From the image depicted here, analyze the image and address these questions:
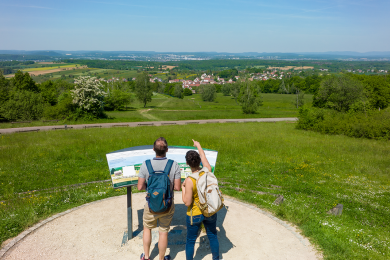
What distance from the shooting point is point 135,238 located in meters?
6.64

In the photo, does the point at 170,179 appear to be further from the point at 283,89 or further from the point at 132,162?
the point at 283,89

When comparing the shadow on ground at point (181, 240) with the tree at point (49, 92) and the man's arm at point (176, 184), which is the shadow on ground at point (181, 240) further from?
the tree at point (49, 92)

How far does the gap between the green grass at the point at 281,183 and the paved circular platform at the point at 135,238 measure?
54cm

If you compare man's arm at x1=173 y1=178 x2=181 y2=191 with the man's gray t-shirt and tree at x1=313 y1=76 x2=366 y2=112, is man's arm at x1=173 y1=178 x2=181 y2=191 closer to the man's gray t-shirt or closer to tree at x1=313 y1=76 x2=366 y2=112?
the man's gray t-shirt

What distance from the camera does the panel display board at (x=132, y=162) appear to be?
621cm

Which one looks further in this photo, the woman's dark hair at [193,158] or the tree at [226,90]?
the tree at [226,90]

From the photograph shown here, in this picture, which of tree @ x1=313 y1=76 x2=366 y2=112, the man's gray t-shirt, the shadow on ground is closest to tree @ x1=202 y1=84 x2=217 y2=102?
tree @ x1=313 y1=76 x2=366 y2=112

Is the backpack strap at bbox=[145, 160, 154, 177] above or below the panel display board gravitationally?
above

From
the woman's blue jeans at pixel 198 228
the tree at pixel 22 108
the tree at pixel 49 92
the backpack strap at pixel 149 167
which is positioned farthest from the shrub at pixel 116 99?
the woman's blue jeans at pixel 198 228

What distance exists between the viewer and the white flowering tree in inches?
1633

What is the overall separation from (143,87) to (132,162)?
65945 mm

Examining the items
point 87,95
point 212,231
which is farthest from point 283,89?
point 212,231

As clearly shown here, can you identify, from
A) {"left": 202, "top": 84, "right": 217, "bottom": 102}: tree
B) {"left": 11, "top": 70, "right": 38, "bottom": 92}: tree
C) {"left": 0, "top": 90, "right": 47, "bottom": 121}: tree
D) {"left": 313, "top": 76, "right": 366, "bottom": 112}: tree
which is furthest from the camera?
{"left": 202, "top": 84, "right": 217, "bottom": 102}: tree

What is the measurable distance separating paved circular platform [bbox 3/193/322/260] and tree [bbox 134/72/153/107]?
63.8 meters
